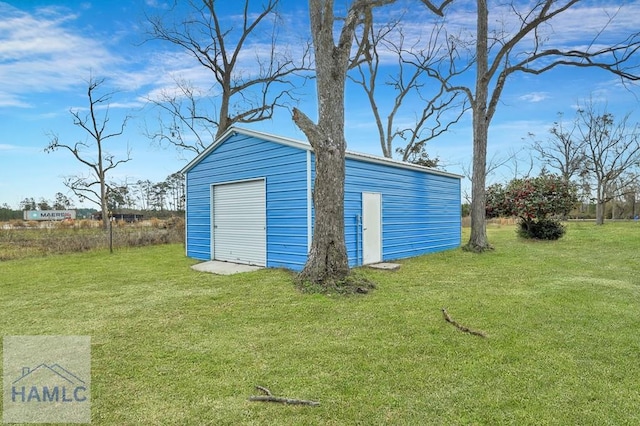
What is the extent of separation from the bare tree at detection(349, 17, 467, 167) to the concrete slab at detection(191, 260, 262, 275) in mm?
12860

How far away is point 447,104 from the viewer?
1939 cm

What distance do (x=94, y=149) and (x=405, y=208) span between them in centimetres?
2042

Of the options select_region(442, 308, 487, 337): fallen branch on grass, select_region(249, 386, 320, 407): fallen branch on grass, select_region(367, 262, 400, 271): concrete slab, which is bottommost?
select_region(249, 386, 320, 407): fallen branch on grass

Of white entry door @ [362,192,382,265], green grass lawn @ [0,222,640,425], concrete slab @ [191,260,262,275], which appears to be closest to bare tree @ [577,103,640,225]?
green grass lawn @ [0,222,640,425]

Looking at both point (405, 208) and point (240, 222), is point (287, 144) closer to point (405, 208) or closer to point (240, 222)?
point (240, 222)

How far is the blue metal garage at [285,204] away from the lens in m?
7.51

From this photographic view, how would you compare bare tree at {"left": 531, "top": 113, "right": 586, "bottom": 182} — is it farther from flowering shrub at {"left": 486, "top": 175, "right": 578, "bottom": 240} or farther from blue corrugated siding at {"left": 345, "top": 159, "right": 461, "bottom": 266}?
blue corrugated siding at {"left": 345, "top": 159, "right": 461, "bottom": 266}

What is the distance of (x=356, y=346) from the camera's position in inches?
134

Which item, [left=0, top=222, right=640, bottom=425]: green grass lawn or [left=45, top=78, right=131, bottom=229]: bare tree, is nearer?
[left=0, top=222, right=640, bottom=425]: green grass lawn

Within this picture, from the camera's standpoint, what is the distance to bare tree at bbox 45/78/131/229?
2088cm

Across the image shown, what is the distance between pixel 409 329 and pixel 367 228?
15.2 ft

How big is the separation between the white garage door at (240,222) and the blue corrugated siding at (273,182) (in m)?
0.20

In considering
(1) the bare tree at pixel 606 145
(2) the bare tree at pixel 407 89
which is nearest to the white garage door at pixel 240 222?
(2) the bare tree at pixel 407 89

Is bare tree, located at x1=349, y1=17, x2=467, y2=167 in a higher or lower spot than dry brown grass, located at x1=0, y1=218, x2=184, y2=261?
higher
